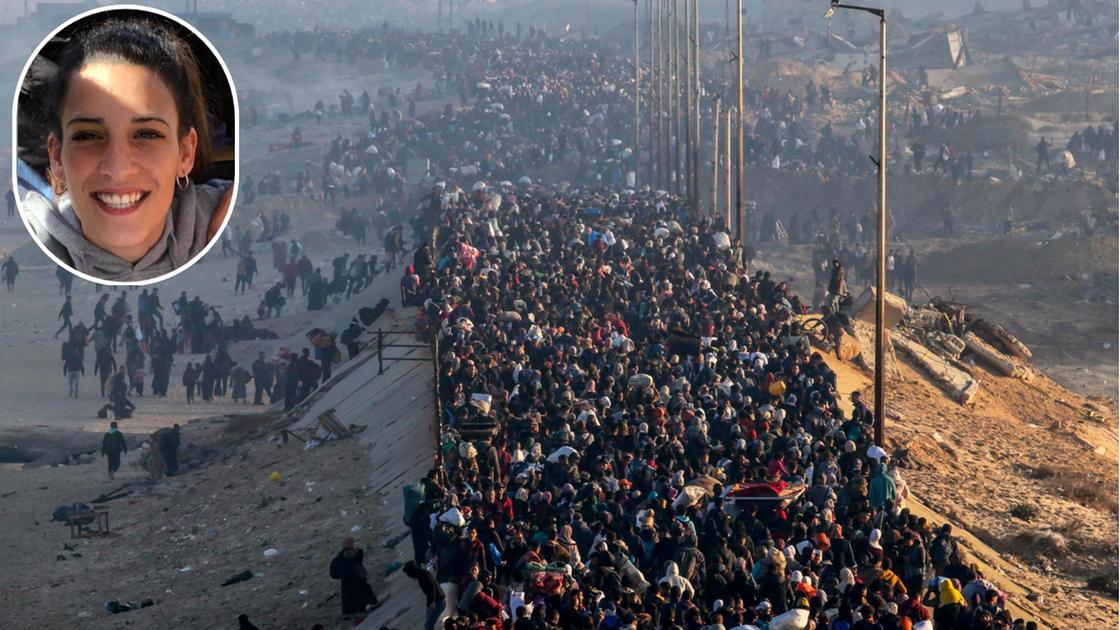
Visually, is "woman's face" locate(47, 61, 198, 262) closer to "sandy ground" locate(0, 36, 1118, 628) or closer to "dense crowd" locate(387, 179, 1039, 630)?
"dense crowd" locate(387, 179, 1039, 630)

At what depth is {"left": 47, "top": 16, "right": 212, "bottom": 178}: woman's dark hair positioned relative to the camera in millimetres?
8547

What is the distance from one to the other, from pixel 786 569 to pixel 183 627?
7.38 meters

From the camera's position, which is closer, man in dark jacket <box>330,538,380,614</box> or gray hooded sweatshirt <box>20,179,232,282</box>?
gray hooded sweatshirt <box>20,179,232,282</box>

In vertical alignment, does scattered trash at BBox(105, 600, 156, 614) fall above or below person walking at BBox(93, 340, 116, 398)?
below

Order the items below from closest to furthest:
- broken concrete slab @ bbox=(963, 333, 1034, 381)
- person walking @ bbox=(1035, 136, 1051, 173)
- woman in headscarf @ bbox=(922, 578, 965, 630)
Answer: woman in headscarf @ bbox=(922, 578, 965, 630) < broken concrete slab @ bbox=(963, 333, 1034, 381) < person walking @ bbox=(1035, 136, 1051, 173)

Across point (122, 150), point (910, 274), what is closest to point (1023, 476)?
point (910, 274)

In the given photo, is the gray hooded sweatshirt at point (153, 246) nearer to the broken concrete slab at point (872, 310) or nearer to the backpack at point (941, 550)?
the backpack at point (941, 550)

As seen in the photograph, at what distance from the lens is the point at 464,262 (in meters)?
33.5

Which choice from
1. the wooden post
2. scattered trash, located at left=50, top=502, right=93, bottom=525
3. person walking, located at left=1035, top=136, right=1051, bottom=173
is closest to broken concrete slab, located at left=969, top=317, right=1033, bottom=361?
the wooden post

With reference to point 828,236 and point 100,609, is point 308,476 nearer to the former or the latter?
point 100,609

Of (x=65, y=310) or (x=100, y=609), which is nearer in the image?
(x=100, y=609)

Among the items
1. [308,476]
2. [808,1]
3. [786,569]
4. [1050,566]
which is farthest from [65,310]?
[808,1]

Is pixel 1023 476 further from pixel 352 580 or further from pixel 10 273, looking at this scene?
pixel 10 273

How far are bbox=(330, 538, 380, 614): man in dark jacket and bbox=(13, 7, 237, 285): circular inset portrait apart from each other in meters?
10.7
